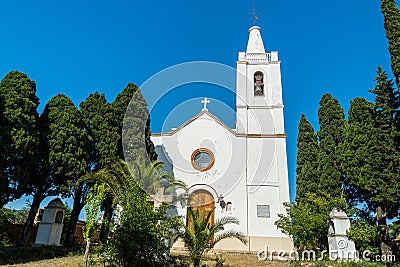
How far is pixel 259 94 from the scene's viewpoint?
19.7 m

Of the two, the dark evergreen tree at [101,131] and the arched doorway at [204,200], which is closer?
the dark evergreen tree at [101,131]

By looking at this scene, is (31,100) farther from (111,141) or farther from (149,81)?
(149,81)

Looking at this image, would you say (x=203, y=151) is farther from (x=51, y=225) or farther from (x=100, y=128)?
(x=51, y=225)

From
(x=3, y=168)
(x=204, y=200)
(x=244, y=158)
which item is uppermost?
(x=244, y=158)

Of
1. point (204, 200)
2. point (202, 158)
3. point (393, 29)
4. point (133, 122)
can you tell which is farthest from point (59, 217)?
point (393, 29)

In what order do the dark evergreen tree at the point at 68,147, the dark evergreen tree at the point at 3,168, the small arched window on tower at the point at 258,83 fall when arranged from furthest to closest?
the small arched window on tower at the point at 258,83 → the dark evergreen tree at the point at 68,147 → the dark evergreen tree at the point at 3,168

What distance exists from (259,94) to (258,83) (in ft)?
2.83

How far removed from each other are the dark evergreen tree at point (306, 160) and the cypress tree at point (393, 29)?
6.60 metres

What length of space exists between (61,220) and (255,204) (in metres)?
9.93

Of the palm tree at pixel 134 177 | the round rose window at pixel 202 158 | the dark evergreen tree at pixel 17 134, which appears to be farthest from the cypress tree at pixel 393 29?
the dark evergreen tree at pixel 17 134

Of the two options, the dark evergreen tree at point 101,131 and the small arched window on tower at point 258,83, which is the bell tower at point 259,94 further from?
the dark evergreen tree at point 101,131

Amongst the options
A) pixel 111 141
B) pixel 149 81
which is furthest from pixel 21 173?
pixel 149 81

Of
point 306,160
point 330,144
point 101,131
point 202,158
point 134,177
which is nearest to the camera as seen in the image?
point 134,177

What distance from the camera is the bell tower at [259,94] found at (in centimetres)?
1861
